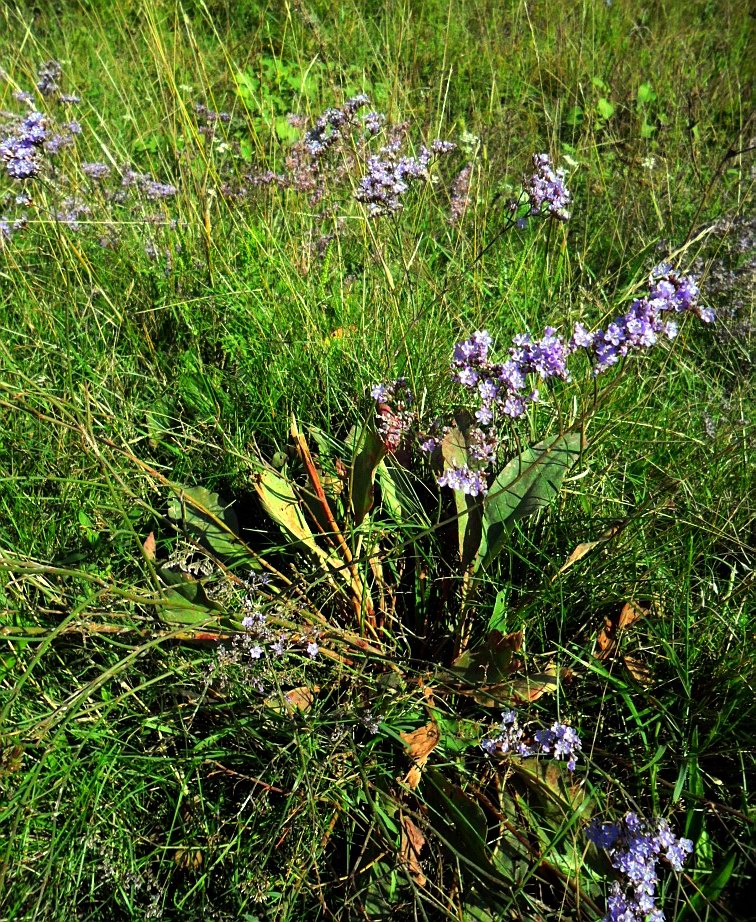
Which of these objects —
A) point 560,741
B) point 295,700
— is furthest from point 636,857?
point 295,700

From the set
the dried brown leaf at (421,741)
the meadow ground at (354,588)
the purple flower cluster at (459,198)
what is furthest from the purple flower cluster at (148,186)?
the dried brown leaf at (421,741)

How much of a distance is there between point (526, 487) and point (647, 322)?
426 millimetres

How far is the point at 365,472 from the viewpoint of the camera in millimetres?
1669

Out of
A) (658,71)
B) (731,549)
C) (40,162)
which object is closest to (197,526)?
(40,162)

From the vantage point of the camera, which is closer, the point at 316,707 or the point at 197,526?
the point at 316,707

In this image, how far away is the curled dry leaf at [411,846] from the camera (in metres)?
1.34

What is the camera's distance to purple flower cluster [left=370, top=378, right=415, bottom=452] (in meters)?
1.66

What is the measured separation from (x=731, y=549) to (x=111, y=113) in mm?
3489

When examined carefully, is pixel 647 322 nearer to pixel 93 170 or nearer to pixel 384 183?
pixel 384 183

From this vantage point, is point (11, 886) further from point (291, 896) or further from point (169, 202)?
point (169, 202)

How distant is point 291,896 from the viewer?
1.27 m

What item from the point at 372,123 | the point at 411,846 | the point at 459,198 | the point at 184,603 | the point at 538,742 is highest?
the point at 372,123

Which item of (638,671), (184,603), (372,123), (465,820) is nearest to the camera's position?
(465,820)

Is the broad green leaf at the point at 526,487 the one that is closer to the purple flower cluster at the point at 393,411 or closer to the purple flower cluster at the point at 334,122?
the purple flower cluster at the point at 393,411
